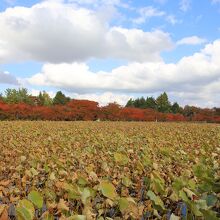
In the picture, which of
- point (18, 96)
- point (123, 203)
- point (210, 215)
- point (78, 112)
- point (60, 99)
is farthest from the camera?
point (60, 99)

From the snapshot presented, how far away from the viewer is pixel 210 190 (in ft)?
15.7

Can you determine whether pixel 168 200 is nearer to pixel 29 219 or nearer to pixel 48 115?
pixel 29 219

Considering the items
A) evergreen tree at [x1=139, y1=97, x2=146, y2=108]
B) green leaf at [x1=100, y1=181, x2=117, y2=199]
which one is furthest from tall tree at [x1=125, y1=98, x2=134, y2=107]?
green leaf at [x1=100, y1=181, x2=117, y2=199]

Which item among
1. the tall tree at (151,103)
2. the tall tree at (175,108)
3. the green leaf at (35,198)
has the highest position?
the tall tree at (151,103)

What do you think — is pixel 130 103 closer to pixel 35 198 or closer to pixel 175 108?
pixel 175 108

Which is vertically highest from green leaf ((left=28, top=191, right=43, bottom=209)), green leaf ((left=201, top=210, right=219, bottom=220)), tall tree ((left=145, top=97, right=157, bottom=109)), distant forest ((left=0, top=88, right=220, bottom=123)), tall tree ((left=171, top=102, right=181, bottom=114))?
tall tree ((left=145, top=97, right=157, bottom=109))

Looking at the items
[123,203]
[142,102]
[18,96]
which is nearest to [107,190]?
[123,203]

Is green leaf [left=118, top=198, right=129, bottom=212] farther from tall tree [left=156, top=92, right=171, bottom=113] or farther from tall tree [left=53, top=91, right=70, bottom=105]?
tall tree [left=156, top=92, right=171, bottom=113]

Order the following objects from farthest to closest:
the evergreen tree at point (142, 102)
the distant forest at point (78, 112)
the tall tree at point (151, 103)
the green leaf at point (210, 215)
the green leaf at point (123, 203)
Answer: the evergreen tree at point (142, 102), the tall tree at point (151, 103), the distant forest at point (78, 112), the green leaf at point (123, 203), the green leaf at point (210, 215)

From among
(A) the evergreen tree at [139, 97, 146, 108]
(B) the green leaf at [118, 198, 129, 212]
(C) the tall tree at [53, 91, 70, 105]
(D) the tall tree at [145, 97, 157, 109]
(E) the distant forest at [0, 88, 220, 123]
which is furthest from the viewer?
(A) the evergreen tree at [139, 97, 146, 108]

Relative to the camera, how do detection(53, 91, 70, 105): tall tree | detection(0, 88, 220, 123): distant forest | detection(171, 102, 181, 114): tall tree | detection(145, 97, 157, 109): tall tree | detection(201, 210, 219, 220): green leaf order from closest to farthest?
detection(201, 210, 219, 220): green leaf, detection(0, 88, 220, 123): distant forest, detection(53, 91, 70, 105): tall tree, detection(171, 102, 181, 114): tall tree, detection(145, 97, 157, 109): tall tree

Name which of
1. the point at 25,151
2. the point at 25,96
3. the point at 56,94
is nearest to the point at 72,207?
the point at 25,151

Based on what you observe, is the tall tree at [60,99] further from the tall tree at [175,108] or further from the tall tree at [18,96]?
the tall tree at [175,108]

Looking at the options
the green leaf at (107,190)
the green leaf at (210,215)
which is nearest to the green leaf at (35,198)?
the green leaf at (107,190)
